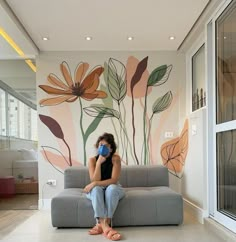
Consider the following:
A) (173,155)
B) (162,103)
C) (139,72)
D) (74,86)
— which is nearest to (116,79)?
(139,72)

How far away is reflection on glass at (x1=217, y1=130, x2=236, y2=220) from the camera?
138 inches

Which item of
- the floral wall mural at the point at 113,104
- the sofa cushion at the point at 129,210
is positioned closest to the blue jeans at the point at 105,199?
the sofa cushion at the point at 129,210

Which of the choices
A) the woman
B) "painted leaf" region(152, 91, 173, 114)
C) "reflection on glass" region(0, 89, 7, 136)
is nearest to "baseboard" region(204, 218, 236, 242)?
the woman

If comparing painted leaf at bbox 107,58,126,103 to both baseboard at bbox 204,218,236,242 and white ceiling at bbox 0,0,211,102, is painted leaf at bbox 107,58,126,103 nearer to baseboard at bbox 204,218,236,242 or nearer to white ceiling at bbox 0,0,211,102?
white ceiling at bbox 0,0,211,102

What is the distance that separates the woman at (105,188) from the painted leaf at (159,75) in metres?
1.61

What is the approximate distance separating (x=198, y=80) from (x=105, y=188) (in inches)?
83.9

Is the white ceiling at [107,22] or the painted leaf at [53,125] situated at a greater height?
the white ceiling at [107,22]

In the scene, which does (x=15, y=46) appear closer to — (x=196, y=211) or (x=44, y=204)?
(x=44, y=204)

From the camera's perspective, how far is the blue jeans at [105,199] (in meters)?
3.87

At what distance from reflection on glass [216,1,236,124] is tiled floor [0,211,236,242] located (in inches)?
48.5

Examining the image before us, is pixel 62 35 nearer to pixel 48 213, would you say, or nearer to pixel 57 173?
pixel 57 173

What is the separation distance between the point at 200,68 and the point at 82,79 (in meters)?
1.79

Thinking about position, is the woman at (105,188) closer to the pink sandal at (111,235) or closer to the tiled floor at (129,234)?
the pink sandal at (111,235)

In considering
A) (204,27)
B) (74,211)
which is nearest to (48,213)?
A: (74,211)
